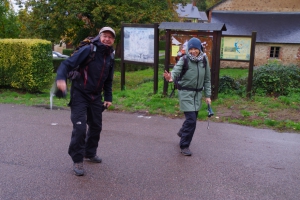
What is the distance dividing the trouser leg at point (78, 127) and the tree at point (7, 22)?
43.2ft

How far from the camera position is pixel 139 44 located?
950cm

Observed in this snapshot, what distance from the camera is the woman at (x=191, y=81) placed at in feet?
16.5

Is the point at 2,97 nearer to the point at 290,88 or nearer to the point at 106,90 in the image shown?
the point at 106,90

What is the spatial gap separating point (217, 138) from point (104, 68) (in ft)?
8.92

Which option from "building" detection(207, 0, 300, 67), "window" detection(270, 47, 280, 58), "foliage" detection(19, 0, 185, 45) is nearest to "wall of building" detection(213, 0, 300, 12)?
"building" detection(207, 0, 300, 67)

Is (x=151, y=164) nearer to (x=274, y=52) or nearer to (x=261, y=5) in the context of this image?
(x=274, y=52)

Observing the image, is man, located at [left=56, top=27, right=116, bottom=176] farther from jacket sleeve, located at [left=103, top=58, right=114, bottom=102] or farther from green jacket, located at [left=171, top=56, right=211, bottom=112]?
green jacket, located at [left=171, top=56, right=211, bottom=112]

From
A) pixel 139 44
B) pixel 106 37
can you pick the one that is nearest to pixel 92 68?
pixel 106 37

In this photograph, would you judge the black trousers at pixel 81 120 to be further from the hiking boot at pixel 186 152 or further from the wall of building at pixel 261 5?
the wall of building at pixel 261 5

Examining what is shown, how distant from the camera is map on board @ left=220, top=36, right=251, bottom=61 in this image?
360 inches

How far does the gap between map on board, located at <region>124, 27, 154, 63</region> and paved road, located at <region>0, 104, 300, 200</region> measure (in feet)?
9.40

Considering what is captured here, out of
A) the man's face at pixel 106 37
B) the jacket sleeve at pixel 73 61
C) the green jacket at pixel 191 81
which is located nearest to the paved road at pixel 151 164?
the green jacket at pixel 191 81

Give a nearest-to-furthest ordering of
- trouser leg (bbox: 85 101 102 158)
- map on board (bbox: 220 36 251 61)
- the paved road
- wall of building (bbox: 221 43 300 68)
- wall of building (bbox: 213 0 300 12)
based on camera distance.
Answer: the paved road, trouser leg (bbox: 85 101 102 158), map on board (bbox: 220 36 251 61), wall of building (bbox: 221 43 300 68), wall of building (bbox: 213 0 300 12)

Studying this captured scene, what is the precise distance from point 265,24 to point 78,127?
102ft
